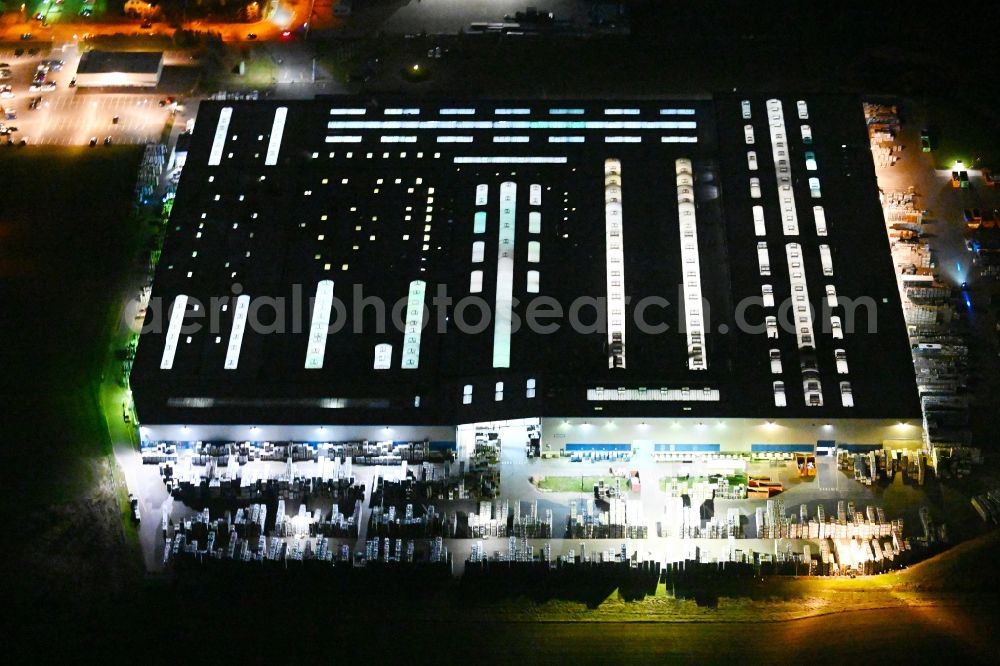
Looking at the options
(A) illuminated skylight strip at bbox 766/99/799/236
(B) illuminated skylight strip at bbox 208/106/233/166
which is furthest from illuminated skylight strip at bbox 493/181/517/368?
(B) illuminated skylight strip at bbox 208/106/233/166

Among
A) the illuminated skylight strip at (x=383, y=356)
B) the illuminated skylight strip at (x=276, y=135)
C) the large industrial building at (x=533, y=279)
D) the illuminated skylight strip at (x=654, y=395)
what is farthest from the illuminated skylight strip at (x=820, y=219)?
the illuminated skylight strip at (x=276, y=135)

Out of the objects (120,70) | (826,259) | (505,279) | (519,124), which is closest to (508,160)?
(519,124)

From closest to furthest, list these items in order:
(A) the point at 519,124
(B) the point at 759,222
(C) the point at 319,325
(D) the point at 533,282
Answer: (C) the point at 319,325, (D) the point at 533,282, (B) the point at 759,222, (A) the point at 519,124

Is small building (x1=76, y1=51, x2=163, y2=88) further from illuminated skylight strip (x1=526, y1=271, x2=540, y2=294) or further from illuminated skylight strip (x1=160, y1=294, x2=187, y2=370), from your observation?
illuminated skylight strip (x1=526, y1=271, x2=540, y2=294)

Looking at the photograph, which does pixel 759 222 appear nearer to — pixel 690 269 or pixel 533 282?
pixel 690 269

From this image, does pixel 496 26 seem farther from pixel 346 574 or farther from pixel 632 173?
pixel 346 574

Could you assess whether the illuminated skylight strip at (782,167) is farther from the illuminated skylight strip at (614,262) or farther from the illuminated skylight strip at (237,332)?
the illuminated skylight strip at (237,332)

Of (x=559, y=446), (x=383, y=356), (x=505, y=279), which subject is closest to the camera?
(x=559, y=446)
